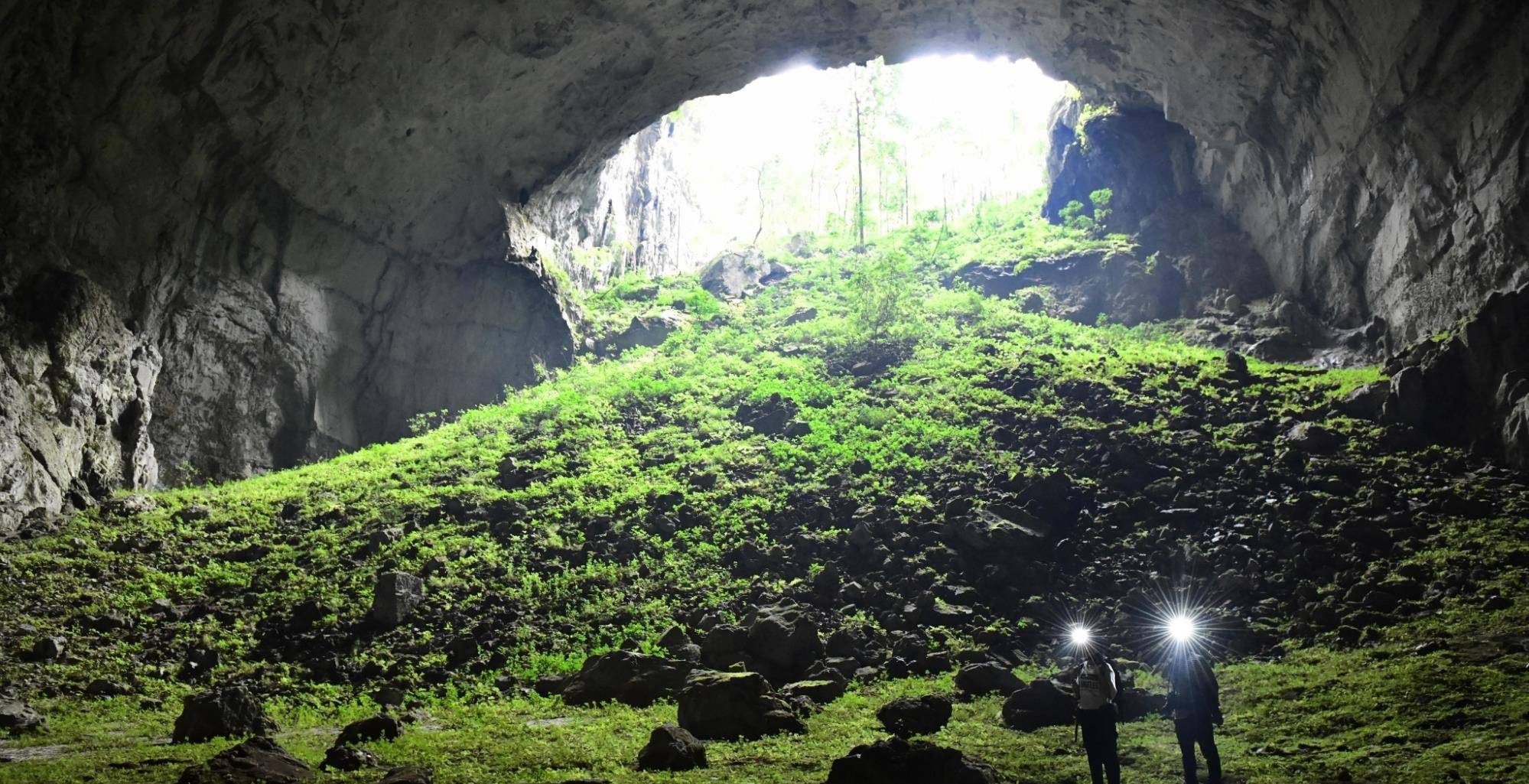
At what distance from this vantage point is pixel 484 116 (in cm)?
2081

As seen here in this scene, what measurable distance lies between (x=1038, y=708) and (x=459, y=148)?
719 inches

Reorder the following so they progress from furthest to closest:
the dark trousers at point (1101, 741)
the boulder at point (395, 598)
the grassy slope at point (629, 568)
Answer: the boulder at point (395, 598) < the grassy slope at point (629, 568) < the dark trousers at point (1101, 741)

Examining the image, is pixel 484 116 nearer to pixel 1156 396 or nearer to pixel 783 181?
pixel 1156 396

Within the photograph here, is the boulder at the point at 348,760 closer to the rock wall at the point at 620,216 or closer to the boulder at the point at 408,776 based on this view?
the boulder at the point at 408,776

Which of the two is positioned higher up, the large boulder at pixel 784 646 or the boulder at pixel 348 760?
the large boulder at pixel 784 646

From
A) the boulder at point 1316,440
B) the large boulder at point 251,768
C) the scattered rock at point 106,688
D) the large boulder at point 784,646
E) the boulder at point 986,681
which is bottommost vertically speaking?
the large boulder at point 251,768

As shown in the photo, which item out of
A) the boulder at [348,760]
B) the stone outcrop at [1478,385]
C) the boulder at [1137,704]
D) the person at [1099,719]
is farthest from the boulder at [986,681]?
the stone outcrop at [1478,385]

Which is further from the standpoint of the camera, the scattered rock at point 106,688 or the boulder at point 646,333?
the boulder at point 646,333

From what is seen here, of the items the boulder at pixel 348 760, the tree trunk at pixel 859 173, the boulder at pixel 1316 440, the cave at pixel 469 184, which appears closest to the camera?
the boulder at pixel 348 760

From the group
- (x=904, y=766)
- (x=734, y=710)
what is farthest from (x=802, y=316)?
(x=904, y=766)

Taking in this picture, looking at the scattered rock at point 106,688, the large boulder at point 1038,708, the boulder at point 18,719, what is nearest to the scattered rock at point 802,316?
the large boulder at point 1038,708

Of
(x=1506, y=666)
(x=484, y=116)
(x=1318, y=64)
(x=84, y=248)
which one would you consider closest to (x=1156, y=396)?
(x=1318, y=64)

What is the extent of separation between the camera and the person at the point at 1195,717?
6.90 metres

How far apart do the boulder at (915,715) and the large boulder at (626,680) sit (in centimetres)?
261
